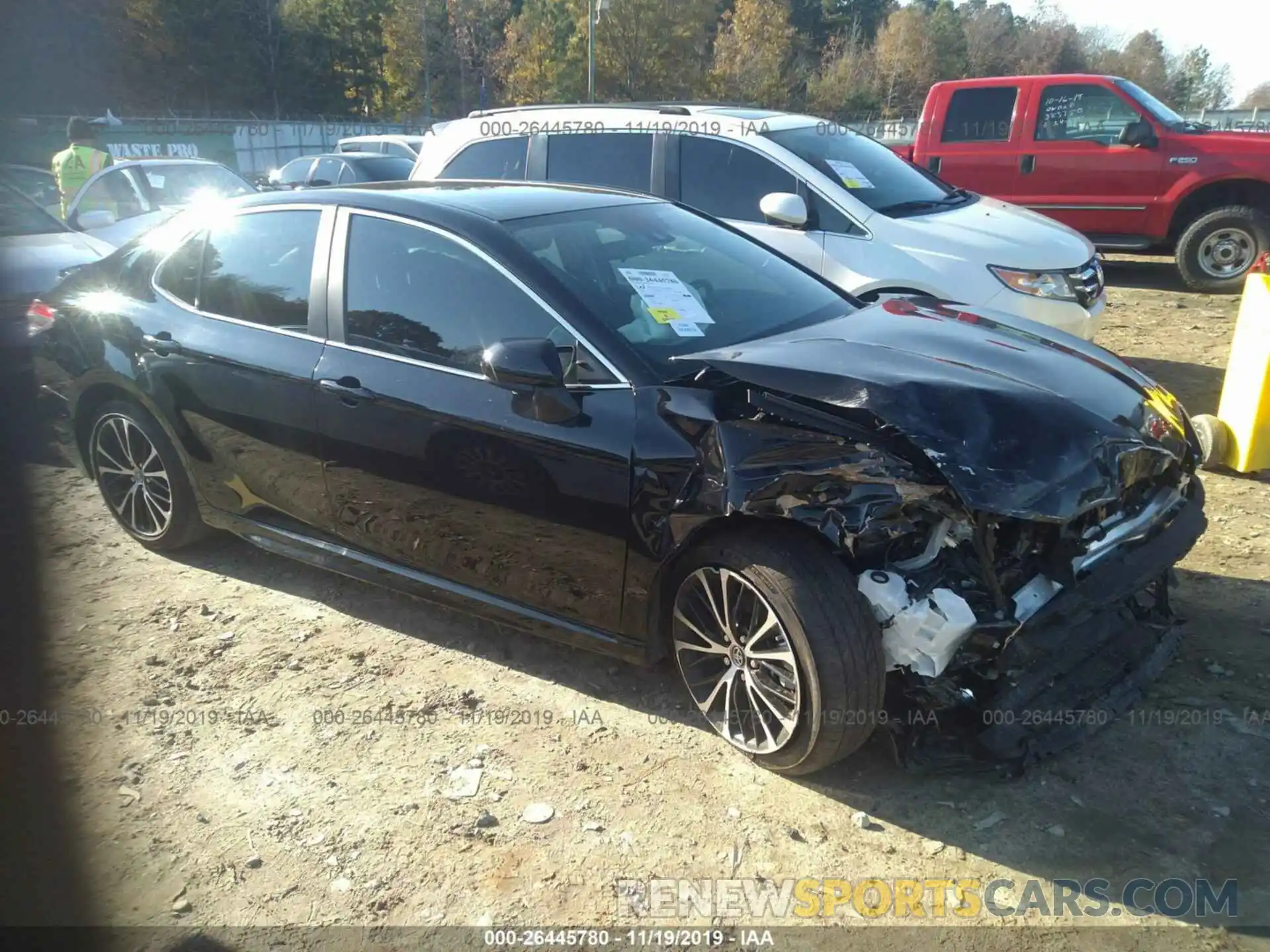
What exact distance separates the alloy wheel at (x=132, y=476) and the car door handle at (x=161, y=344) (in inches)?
16.6

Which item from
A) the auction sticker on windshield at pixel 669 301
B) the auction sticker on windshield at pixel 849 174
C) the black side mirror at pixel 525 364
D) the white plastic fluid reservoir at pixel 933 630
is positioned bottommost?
the white plastic fluid reservoir at pixel 933 630

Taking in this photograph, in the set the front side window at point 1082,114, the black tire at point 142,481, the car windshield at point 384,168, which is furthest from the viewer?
the car windshield at point 384,168

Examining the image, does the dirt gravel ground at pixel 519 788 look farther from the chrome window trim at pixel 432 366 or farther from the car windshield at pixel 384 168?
the car windshield at pixel 384 168

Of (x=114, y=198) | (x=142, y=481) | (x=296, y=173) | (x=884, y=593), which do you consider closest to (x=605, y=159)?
(x=142, y=481)

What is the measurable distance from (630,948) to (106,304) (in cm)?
386

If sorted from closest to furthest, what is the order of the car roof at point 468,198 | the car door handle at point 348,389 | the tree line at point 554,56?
the car door handle at point 348,389 < the car roof at point 468,198 < the tree line at point 554,56

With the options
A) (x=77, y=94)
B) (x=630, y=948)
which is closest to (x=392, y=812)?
(x=630, y=948)

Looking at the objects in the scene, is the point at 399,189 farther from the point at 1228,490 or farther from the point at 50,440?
the point at 1228,490

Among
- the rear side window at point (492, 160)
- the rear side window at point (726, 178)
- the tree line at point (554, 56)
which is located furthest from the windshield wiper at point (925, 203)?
the tree line at point (554, 56)

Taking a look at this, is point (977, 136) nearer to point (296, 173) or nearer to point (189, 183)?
point (189, 183)

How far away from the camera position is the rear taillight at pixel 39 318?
4844 mm

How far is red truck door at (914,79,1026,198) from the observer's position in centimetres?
1034

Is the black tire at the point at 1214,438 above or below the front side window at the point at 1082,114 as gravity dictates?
below

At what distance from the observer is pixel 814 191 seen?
602 cm
